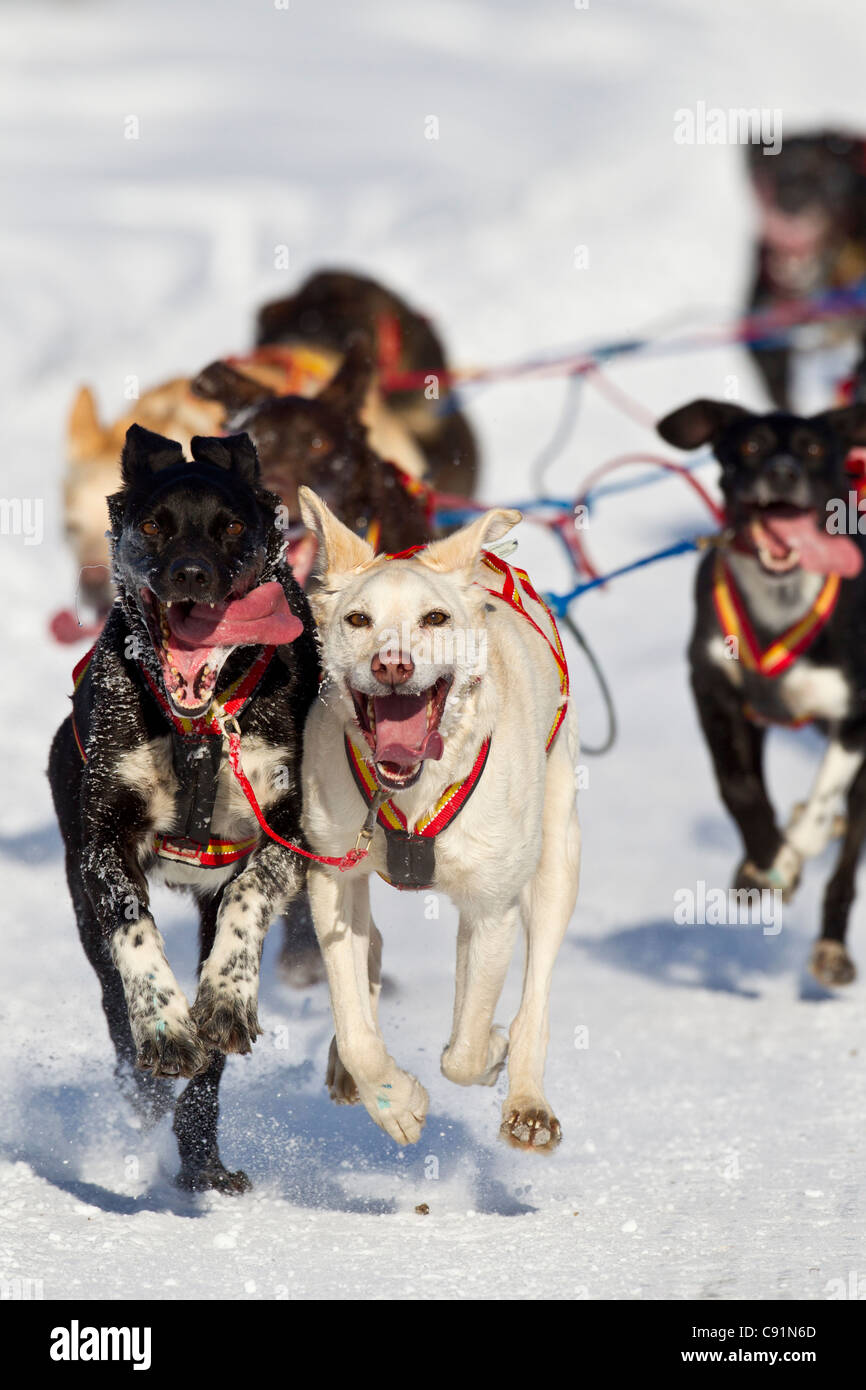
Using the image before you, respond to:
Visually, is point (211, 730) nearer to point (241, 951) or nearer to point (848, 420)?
point (241, 951)

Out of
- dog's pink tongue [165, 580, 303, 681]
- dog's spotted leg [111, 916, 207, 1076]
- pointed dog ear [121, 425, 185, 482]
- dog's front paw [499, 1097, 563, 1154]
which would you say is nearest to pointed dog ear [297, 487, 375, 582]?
dog's pink tongue [165, 580, 303, 681]

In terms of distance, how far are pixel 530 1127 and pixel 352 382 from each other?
249 cm

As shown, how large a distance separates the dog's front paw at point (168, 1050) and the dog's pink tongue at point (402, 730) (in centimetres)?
50

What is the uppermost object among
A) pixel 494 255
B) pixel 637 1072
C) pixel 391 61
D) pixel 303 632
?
pixel 391 61

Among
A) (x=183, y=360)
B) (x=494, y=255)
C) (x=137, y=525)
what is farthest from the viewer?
(x=494, y=255)

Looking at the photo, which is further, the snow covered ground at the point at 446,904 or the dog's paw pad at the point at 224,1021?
the snow covered ground at the point at 446,904

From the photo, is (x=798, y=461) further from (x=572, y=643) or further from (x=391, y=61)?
(x=391, y=61)

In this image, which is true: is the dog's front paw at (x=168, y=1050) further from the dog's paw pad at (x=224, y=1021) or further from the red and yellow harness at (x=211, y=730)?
the red and yellow harness at (x=211, y=730)

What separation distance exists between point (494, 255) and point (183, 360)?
2965mm

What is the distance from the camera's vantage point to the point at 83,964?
4.41m

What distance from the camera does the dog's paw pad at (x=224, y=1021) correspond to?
2.95 meters

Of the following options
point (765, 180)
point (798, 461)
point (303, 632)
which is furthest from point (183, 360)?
point (303, 632)

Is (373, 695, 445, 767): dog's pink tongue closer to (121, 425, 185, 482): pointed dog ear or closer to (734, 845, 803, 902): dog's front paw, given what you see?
(121, 425, 185, 482): pointed dog ear

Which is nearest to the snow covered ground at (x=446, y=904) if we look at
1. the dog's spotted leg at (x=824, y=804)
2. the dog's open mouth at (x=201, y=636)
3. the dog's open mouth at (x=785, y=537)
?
the dog's spotted leg at (x=824, y=804)
